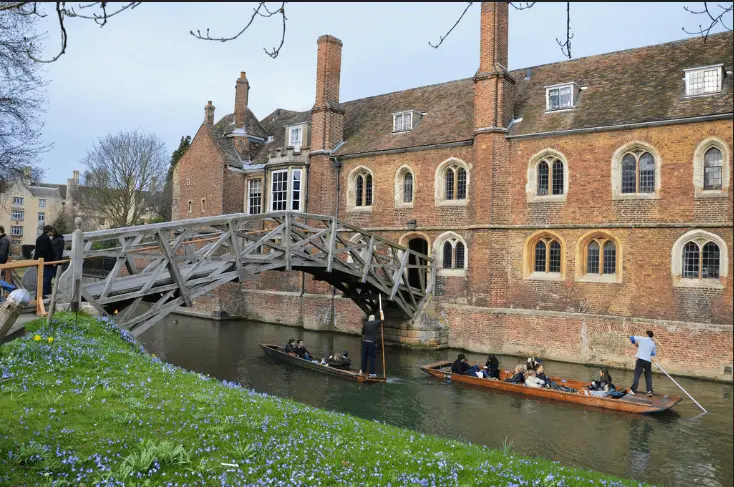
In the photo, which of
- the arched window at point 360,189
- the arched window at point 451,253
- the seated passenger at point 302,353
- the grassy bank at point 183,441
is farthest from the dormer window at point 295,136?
the grassy bank at point 183,441

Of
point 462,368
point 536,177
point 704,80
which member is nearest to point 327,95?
point 536,177

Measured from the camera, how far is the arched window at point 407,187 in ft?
75.8

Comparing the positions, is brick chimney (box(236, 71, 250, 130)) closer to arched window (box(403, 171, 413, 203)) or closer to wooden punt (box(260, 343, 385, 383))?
arched window (box(403, 171, 413, 203))

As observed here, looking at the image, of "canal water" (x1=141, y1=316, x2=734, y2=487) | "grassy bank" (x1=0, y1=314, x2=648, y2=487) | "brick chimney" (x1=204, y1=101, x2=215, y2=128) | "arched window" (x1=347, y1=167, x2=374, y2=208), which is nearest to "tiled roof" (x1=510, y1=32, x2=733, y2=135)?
"arched window" (x1=347, y1=167, x2=374, y2=208)

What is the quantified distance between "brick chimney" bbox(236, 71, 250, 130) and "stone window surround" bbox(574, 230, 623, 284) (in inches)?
758

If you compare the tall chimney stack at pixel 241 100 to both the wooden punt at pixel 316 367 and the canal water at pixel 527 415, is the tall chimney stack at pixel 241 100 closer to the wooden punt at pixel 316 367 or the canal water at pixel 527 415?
the canal water at pixel 527 415

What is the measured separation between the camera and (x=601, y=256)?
723 inches

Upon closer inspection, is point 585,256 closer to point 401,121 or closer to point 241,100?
point 401,121

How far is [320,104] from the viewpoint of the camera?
25469 millimetres

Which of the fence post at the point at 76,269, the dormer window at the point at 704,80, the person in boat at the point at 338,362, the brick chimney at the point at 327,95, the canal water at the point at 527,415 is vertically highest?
the brick chimney at the point at 327,95

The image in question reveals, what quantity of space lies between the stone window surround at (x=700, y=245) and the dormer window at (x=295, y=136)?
54.5 feet

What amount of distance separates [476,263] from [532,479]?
576 inches

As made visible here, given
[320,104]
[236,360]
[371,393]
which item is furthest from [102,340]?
[320,104]

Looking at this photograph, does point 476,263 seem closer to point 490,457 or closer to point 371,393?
point 371,393
